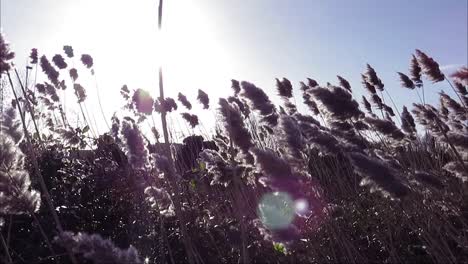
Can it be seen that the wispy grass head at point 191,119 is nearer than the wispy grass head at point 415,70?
No

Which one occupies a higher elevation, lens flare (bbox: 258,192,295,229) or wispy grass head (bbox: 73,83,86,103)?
wispy grass head (bbox: 73,83,86,103)

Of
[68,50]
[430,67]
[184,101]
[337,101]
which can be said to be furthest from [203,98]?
[337,101]

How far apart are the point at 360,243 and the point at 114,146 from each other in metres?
4.30

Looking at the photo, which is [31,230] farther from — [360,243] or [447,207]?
[447,207]

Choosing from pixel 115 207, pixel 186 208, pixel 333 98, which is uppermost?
pixel 115 207

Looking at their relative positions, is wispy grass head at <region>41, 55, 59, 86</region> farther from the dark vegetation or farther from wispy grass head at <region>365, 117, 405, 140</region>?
wispy grass head at <region>365, 117, 405, 140</region>

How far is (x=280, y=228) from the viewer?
265 centimetres

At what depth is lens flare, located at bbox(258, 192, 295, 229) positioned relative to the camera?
273cm

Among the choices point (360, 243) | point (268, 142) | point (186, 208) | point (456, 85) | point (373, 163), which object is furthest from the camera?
point (268, 142)

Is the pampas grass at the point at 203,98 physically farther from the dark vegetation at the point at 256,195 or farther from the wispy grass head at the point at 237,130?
the wispy grass head at the point at 237,130

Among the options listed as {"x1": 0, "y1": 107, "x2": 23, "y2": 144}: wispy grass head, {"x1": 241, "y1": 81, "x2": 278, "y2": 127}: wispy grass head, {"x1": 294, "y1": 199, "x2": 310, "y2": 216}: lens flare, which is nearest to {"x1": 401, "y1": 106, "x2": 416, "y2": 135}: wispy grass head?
{"x1": 241, "y1": 81, "x2": 278, "y2": 127}: wispy grass head

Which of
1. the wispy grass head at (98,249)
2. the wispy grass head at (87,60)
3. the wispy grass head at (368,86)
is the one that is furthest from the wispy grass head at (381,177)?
the wispy grass head at (87,60)

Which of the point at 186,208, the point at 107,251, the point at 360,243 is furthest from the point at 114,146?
the point at 107,251

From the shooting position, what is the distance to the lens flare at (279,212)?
273 centimetres
